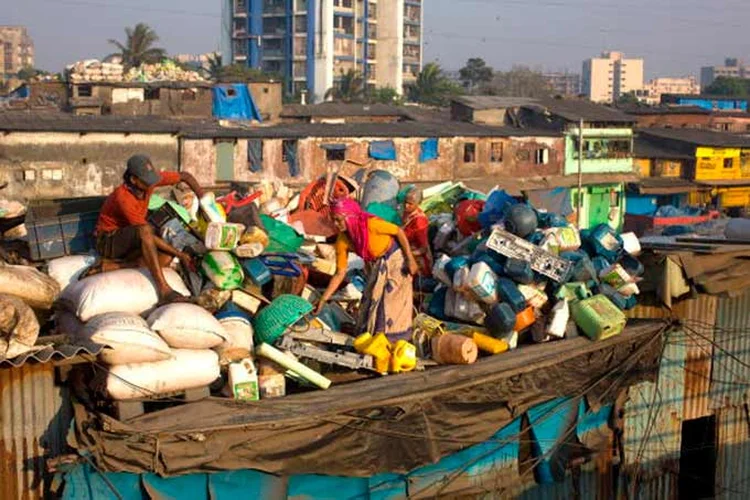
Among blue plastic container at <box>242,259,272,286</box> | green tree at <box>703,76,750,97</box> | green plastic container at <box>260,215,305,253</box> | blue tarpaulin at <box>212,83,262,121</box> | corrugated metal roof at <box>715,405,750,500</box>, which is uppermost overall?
green tree at <box>703,76,750,97</box>

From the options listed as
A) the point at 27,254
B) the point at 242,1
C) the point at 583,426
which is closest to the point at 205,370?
the point at 27,254

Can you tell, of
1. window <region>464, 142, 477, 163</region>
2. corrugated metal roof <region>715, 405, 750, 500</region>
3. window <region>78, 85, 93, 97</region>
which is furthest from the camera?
window <region>78, 85, 93, 97</region>

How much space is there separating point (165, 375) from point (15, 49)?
16700cm

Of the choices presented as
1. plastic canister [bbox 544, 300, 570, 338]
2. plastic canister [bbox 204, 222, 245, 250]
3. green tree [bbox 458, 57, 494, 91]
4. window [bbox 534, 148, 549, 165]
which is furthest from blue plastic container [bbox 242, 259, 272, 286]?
green tree [bbox 458, 57, 494, 91]

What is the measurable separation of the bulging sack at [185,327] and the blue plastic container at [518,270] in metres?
2.41

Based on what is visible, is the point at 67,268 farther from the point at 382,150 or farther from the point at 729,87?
the point at 729,87

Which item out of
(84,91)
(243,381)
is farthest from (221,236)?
(84,91)

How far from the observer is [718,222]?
11.3 m

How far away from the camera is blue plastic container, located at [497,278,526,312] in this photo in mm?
7469

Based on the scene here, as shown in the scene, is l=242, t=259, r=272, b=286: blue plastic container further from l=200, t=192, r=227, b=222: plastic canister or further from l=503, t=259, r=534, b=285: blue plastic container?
l=503, t=259, r=534, b=285: blue plastic container

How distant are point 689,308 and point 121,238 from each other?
4.86m

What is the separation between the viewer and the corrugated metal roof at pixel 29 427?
5664mm

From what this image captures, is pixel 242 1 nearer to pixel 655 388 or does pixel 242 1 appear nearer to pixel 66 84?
pixel 66 84

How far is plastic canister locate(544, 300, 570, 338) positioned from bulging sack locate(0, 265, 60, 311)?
3.60m
